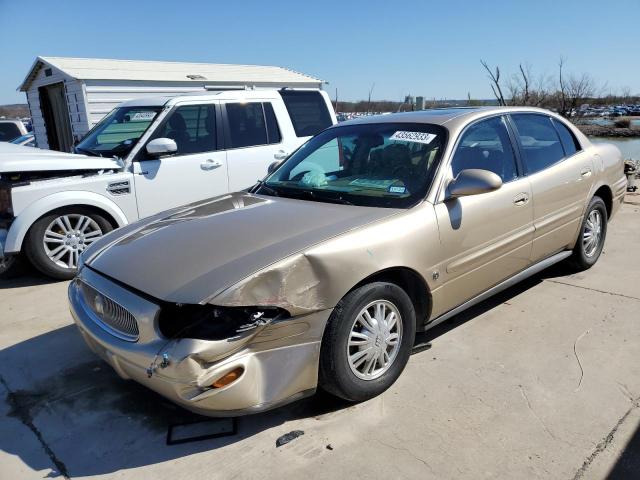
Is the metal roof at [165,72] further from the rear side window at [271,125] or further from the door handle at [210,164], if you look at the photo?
the door handle at [210,164]

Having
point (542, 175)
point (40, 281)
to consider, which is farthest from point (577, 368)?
point (40, 281)

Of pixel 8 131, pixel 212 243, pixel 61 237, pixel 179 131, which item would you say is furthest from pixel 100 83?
pixel 212 243

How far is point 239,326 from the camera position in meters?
2.33

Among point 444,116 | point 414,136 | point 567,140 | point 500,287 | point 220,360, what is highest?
point 444,116

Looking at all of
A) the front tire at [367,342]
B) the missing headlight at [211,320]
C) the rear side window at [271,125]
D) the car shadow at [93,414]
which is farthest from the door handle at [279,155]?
the missing headlight at [211,320]

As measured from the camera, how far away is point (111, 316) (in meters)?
2.67

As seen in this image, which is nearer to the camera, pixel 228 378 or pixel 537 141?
pixel 228 378

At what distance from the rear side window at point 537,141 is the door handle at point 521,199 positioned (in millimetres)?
265

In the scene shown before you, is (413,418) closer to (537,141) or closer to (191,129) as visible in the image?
(537,141)

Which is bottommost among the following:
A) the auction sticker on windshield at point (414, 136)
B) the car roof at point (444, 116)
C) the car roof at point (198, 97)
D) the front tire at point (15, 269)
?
the front tire at point (15, 269)

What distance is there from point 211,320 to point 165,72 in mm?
10284

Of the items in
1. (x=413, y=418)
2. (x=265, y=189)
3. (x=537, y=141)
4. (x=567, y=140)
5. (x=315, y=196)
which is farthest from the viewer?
(x=567, y=140)

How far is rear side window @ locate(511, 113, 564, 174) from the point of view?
3979mm

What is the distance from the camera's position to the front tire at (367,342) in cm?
261
